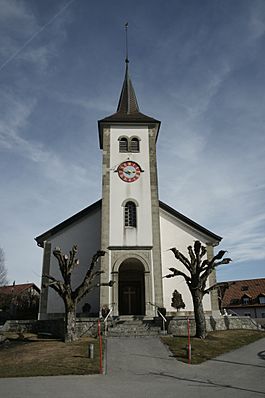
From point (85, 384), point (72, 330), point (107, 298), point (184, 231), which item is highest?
point (184, 231)

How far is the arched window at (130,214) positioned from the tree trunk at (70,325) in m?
7.68

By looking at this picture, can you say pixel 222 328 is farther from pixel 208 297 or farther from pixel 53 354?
pixel 53 354

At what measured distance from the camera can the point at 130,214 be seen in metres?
22.7

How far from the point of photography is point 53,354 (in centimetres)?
1294

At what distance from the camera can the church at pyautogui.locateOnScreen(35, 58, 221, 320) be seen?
2111 cm

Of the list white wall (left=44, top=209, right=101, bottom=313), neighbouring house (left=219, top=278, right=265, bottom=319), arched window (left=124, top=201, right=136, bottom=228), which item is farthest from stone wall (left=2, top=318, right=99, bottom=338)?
neighbouring house (left=219, top=278, right=265, bottom=319)

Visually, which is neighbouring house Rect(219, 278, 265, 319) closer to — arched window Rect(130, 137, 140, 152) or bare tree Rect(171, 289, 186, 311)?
bare tree Rect(171, 289, 186, 311)

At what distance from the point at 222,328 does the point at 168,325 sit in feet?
13.4

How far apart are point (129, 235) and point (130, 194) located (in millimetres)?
2822

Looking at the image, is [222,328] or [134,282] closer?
[222,328]

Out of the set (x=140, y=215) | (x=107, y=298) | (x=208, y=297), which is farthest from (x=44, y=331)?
(x=208, y=297)

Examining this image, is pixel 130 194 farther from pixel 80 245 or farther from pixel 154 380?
pixel 154 380

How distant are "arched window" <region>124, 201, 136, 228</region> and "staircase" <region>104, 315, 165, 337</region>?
245 inches

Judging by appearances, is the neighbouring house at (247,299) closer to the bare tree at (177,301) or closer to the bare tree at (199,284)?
the bare tree at (177,301)
